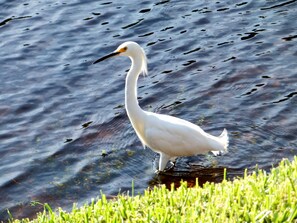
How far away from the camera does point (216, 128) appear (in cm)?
993

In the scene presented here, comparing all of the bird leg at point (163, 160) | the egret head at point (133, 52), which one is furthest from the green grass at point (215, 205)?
the egret head at point (133, 52)

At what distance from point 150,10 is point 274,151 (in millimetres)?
5239

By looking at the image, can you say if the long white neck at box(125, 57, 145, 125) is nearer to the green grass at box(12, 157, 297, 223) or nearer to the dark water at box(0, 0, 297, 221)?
the dark water at box(0, 0, 297, 221)

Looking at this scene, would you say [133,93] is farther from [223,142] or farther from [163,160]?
[223,142]

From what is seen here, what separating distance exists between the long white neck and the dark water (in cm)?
66

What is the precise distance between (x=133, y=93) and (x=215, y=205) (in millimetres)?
4190

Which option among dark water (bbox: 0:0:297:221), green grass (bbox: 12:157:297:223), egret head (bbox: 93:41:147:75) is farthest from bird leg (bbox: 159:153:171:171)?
green grass (bbox: 12:157:297:223)

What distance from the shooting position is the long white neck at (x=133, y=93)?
9086mm

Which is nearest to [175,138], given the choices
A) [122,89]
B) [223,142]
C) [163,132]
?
[163,132]

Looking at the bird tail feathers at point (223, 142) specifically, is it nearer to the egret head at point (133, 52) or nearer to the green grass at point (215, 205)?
the egret head at point (133, 52)

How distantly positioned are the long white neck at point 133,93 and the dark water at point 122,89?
66 cm

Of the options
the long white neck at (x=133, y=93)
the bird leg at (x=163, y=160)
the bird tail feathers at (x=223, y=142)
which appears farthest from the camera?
the bird leg at (x=163, y=160)

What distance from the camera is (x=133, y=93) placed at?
29.8 feet

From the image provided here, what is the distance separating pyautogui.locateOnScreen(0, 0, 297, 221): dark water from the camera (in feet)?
30.1
